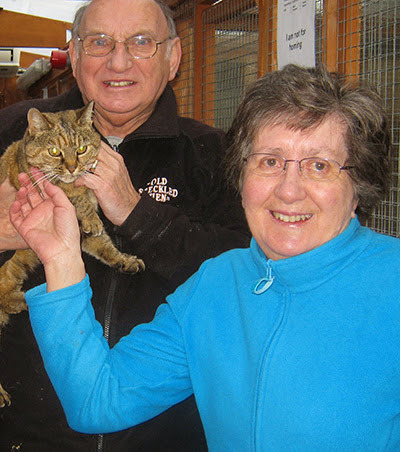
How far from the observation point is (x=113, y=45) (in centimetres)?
142

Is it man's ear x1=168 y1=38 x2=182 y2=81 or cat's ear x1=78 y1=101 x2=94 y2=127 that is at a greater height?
man's ear x1=168 y1=38 x2=182 y2=81

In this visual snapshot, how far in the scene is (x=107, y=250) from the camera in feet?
4.66

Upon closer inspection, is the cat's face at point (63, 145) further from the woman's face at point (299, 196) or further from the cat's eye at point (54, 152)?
the woman's face at point (299, 196)

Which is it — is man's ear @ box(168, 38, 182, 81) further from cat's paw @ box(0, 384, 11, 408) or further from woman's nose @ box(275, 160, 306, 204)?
cat's paw @ box(0, 384, 11, 408)

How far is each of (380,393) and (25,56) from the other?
599 cm

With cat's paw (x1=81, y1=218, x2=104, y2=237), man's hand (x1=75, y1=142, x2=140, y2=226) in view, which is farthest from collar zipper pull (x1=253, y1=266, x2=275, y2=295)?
cat's paw (x1=81, y1=218, x2=104, y2=237)

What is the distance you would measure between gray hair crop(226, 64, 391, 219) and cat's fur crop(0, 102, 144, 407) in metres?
0.63

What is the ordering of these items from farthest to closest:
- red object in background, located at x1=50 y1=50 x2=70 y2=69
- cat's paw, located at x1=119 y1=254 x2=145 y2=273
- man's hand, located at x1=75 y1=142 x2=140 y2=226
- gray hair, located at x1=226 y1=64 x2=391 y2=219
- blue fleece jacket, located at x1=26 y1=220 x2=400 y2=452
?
red object in background, located at x1=50 y1=50 x2=70 y2=69, cat's paw, located at x1=119 y1=254 x2=145 y2=273, man's hand, located at x1=75 y1=142 x2=140 y2=226, gray hair, located at x1=226 y1=64 x2=391 y2=219, blue fleece jacket, located at x1=26 y1=220 x2=400 y2=452

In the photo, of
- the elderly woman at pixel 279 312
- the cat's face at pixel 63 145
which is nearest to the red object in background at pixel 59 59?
the cat's face at pixel 63 145

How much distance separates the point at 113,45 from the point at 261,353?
1.03m

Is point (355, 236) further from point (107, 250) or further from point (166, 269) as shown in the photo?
point (107, 250)

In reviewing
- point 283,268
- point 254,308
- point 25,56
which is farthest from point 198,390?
point 25,56

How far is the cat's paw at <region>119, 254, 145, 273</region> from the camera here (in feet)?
4.55

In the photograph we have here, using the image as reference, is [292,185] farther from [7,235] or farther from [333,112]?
[7,235]
